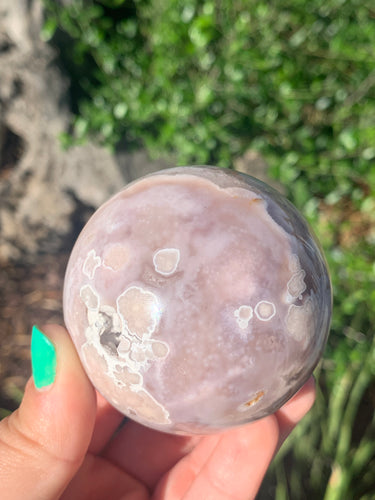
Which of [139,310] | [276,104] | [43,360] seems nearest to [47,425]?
[43,360]

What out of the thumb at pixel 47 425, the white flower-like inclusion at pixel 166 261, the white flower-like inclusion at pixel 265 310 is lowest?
the thumb at pixel 47 425

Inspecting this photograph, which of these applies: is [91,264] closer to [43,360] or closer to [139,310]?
[139,310]

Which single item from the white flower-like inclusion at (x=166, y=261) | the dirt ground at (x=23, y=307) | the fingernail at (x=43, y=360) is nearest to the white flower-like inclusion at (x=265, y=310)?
the white flower-like inclusion at (x=166, y=261)

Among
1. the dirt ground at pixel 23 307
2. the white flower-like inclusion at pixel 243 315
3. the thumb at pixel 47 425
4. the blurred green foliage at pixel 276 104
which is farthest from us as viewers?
the dirt ground at pixel 23 307

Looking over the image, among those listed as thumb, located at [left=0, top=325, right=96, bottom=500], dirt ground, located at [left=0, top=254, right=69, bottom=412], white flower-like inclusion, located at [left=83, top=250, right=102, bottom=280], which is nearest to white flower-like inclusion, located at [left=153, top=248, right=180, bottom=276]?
white flower-like inclusion, located at [left=83, top=250, right=102, bottom=280]

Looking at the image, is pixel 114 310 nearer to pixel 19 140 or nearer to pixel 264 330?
pixel 264 330

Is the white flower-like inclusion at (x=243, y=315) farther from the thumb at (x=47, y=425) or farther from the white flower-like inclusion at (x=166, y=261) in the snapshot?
the thumb at (x=47, y=425)
